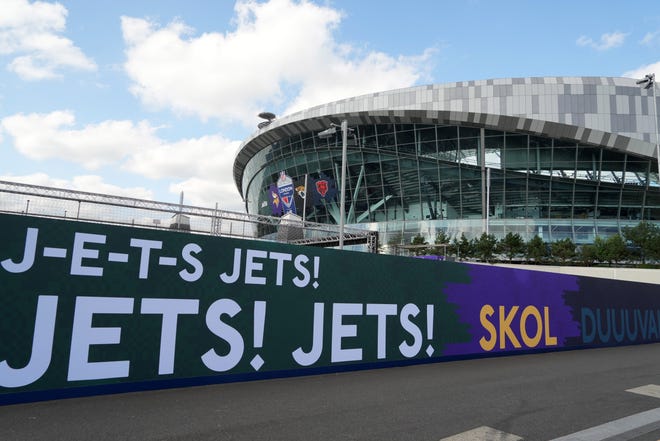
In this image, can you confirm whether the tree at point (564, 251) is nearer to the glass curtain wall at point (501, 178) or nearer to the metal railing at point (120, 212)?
the glass curtain wall at point (501, 178)

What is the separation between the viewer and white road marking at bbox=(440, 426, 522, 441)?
4.17 meters

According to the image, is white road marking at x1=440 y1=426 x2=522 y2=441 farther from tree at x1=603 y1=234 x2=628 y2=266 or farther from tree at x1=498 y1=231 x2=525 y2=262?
tree at x1=603 y1=234 x2=628 y2=266

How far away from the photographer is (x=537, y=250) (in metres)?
39.6

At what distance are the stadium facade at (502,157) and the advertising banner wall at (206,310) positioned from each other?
3303 cm

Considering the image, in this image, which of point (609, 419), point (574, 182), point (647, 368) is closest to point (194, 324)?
point (609, 419)

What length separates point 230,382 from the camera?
6355mm

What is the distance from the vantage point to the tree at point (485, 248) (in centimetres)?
3888

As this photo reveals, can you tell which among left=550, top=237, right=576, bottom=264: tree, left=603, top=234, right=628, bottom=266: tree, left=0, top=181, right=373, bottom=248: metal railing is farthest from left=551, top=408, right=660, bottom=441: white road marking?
left=550, top=237, right=576, bottom=264: tree

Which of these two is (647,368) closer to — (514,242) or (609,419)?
(609,419)

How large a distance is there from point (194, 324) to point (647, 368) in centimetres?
888

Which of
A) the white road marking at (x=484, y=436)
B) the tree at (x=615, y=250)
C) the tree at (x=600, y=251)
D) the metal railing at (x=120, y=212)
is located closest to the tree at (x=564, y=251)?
the tree at (x=600, y=251)

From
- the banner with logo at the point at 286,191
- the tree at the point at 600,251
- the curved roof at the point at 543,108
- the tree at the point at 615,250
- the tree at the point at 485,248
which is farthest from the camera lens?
the banner with logo at the point at 286,191

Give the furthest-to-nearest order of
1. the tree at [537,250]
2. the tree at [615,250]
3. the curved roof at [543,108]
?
1. the curved roof at [543,108]
2. the tree at [537,250]
3. the tree at [615,250]

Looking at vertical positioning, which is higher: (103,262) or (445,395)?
(103,262)
